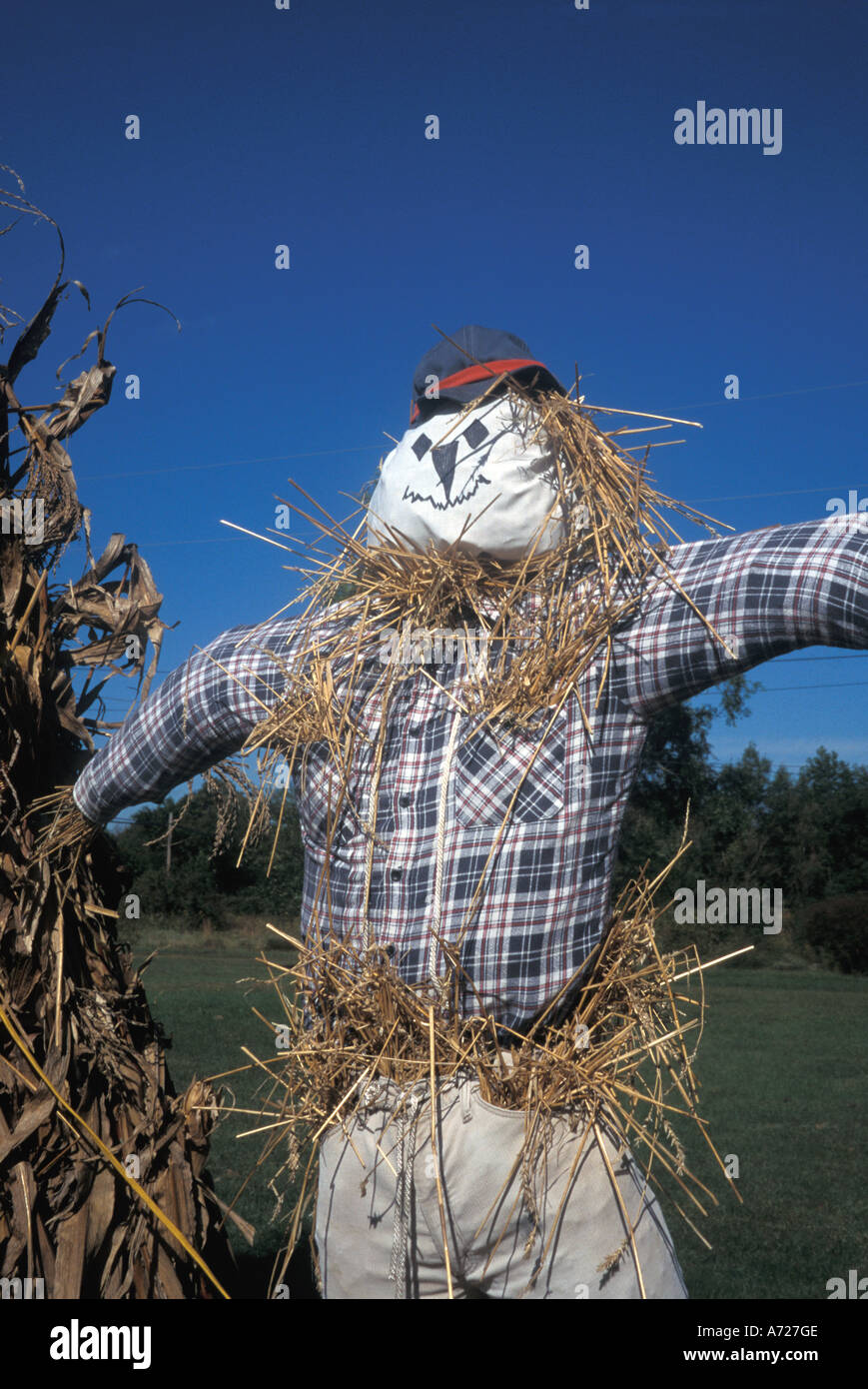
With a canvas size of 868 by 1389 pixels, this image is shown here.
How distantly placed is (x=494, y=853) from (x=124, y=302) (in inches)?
67.3

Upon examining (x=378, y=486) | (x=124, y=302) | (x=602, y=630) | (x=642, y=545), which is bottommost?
(x=602, y=630)

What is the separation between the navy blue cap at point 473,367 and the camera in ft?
7.22

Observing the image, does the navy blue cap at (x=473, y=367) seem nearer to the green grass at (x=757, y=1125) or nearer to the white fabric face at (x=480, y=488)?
the white fabric face at (x=480, y=488)

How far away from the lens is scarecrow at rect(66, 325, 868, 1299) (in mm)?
1893

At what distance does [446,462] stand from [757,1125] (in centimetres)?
827

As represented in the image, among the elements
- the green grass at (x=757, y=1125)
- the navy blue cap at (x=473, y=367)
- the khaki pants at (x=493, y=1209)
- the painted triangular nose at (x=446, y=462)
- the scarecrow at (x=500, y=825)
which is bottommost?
the green grass at (x=757, y=1125)

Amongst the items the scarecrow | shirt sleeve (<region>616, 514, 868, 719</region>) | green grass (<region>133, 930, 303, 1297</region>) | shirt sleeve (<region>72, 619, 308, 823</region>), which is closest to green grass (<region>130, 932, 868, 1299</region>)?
green grass (<region>133, 930, 303, 1297</region>)

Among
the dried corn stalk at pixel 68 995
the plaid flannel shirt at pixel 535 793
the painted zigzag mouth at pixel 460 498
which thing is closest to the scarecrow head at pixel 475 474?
the painted zigzag mouth at pixel 460 498

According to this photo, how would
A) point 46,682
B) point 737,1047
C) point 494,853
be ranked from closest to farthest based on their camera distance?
1. point 494,853
2. point 46,682
3. point 737,1047

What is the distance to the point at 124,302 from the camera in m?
2.75

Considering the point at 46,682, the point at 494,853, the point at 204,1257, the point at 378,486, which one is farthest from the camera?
the point at 46,682

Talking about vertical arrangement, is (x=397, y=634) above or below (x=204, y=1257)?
above
